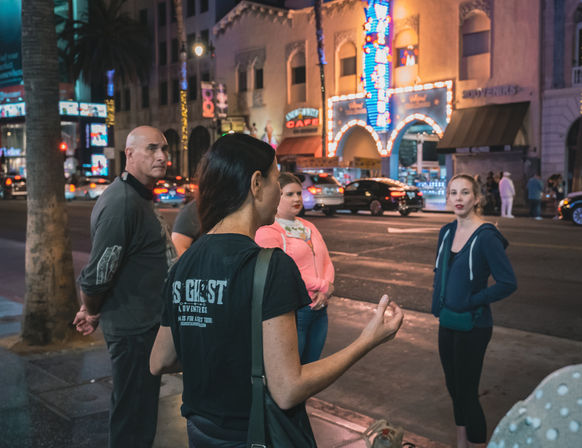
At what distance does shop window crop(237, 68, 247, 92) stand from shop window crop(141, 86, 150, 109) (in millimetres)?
11211

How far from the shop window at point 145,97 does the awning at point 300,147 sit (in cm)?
1643

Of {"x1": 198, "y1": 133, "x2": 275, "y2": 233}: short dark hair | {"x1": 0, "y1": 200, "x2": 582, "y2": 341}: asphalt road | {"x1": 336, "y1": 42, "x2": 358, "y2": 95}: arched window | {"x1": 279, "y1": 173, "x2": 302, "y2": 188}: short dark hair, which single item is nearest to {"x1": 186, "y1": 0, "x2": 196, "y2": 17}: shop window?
{"x1": 336, "y1": 42, "x2": 358, "y2": 95}: arched window

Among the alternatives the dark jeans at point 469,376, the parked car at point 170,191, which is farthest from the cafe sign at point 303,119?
the dark jeans at point 469,376

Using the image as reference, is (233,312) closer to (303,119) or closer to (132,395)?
(132,395)

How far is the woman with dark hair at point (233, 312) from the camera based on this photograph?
188cm

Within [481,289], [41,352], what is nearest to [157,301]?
[481,289]

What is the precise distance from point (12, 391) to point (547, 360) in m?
4.96

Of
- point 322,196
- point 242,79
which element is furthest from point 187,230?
point 242,79

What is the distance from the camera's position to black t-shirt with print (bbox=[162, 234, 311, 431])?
188 cm

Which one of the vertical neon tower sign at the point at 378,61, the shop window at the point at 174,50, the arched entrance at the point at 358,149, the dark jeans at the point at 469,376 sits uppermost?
the shop window at the point at 174,50

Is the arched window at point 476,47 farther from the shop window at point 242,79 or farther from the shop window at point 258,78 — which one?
the shop window at point 242,79

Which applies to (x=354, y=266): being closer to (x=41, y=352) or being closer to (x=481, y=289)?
(x=41, y=352)

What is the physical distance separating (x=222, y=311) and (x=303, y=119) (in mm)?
35014

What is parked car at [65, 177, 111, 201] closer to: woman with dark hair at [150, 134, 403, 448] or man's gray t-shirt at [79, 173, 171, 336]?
man's gray t-shirt at [79, 173, 171, 336]
